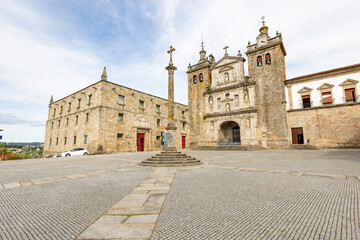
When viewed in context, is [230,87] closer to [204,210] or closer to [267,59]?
[267,59]

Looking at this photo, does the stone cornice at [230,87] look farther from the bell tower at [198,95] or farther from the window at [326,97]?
the window at [326,97]

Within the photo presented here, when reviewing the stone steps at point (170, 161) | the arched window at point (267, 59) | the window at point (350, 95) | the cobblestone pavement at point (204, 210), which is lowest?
the cobblestone pavement at point (204, 210)

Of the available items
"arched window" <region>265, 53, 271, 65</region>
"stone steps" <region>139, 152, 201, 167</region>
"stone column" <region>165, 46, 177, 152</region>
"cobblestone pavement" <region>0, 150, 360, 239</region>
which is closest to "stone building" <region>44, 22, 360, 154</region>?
"arched window" <region>265, 53, 271, 65</region>

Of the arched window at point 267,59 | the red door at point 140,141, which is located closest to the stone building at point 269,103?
the arched window at point 267,59

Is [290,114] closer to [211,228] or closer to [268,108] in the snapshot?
[268,108]

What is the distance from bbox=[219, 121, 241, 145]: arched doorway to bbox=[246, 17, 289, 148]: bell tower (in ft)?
11.8

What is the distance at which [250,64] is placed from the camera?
2314 cm

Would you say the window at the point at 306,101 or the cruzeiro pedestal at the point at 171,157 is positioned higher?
the window at the point at 306,101

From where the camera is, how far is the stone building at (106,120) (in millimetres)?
18812

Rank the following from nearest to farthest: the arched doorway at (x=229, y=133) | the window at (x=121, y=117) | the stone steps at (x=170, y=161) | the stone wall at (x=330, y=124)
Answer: the stone steps at (x=170, y=161) < the stone wall at (x=330, y=124) < the window at (x=121, y=117) < the arched doorway at (x=229, y=133)

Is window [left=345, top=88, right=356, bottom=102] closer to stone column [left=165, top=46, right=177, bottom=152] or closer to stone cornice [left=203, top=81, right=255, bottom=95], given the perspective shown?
stone cornice [left=203, top=81, right=255, bottom=95]

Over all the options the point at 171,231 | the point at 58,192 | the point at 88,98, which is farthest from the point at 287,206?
the point at 88,98

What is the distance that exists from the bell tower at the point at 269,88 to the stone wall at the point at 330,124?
65.5 inches

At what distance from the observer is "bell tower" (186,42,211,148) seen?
26.6m
